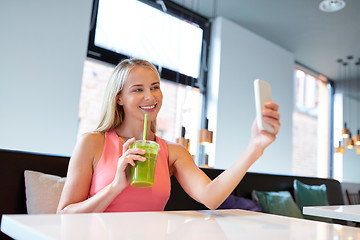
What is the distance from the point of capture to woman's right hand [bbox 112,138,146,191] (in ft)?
3.25

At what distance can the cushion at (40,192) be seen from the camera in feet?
5.27

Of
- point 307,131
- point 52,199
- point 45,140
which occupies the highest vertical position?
point 307,131

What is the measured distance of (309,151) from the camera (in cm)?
693

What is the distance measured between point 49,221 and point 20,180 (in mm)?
1031

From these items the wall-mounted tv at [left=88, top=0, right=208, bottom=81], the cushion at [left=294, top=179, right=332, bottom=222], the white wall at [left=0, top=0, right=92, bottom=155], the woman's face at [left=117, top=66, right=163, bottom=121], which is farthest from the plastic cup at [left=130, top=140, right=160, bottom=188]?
the wall-mounted tv at [left=88, top=0, right=208, bottom=81]

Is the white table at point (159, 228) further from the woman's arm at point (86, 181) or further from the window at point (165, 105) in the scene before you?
the window at point (165, 105)

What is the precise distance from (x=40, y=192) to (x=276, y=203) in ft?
6.44

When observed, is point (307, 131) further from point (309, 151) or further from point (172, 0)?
point (172, 0)

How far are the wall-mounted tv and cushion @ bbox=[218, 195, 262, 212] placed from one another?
2180 mm

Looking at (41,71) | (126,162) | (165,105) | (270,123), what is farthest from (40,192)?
(165,105)

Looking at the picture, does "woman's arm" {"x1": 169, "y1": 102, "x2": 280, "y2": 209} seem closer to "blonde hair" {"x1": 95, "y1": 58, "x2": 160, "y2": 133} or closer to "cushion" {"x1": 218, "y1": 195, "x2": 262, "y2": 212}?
"blonde hair" {"x1": 95, "y1": 58, "x2": 160, "y2": 133}

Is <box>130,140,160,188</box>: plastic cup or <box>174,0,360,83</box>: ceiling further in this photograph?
<box>174,0,360,83</box>: ceiling

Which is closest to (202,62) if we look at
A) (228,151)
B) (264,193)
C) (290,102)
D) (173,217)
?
(228,151)

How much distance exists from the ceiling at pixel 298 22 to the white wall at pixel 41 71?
5.35 feet
